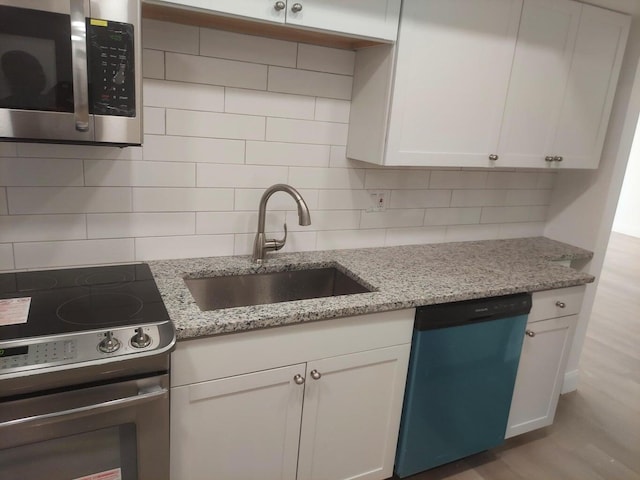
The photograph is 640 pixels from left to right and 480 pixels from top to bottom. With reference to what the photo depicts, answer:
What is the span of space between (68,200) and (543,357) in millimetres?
2102

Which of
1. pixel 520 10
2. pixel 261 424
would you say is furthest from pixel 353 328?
pixel 520 10

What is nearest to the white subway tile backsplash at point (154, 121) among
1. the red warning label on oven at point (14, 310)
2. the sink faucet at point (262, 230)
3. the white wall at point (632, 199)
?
the sink faucet at point (262, 230)

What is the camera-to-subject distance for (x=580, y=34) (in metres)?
2.04

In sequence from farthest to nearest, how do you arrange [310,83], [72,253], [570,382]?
[570,382], [310,83], [72,253]

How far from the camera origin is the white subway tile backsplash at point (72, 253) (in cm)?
160

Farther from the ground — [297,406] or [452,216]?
[452,216]

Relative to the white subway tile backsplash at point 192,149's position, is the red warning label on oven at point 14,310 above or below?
below

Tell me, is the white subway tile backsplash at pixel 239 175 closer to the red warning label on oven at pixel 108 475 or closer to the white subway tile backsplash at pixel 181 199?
the white subway tile backsplash at pixel 181 199

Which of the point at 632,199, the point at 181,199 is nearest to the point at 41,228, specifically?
the point at 181,199

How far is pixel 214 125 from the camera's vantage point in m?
1.77

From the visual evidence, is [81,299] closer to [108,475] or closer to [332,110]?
[108,475]

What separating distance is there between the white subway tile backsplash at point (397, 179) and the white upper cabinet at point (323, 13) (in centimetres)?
63

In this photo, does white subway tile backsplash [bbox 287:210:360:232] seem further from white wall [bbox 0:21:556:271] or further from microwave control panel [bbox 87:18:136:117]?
microwave control panel [bbox 87:18:136:117]

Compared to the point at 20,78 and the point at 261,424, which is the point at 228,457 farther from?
the point at 20,78
